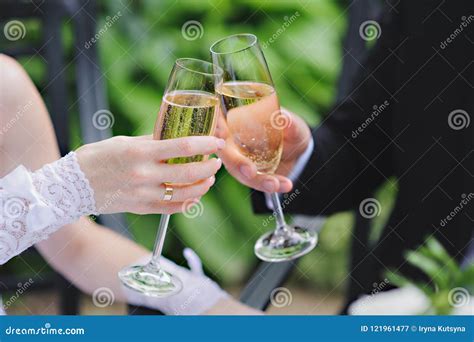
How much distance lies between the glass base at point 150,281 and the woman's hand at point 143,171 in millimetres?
152

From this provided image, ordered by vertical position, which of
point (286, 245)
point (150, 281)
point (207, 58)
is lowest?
point (150, 281)

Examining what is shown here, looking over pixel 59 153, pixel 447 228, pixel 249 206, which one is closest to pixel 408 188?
pixel 447 228

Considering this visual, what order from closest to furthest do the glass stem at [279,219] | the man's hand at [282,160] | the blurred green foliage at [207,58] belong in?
the man's hand at [282,160] → the glass stem at [279,219] → the blurred green foliage at [207,58]

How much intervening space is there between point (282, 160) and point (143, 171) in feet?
1.38

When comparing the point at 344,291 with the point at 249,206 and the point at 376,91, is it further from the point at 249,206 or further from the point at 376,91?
the point at 376,91

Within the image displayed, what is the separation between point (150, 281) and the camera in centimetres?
126

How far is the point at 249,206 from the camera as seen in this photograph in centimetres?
150

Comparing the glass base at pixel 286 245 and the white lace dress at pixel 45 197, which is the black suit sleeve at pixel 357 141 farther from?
the white lace dress at pixel 45 197

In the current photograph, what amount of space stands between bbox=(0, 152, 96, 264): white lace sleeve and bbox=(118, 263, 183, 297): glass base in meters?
0.17

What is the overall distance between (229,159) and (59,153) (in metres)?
0.38

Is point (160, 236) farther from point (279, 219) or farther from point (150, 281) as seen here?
point (279, 219)

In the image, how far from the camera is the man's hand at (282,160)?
121 cm

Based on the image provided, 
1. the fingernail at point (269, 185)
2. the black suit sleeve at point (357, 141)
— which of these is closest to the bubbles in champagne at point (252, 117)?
the fingernail at point (269, 185)

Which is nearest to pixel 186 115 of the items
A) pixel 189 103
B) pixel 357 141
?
pixel 189 103
